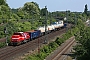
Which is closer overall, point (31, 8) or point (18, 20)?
point (18, 20)

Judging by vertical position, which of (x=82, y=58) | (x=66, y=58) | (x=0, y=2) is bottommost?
(x=66, y=58)

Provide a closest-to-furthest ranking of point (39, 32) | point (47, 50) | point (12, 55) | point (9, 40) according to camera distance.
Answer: point (12, 55) < point (47, 50) < point (9, 40) < point (39, 32)

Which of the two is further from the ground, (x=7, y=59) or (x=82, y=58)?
(x=82, y=58)

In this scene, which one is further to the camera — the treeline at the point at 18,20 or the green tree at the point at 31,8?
the green tree at the point at 31,8

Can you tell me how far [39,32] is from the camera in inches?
2566

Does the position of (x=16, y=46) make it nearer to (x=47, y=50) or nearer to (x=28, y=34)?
(x=28, y=34)

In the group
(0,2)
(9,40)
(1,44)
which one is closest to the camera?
(1,44)

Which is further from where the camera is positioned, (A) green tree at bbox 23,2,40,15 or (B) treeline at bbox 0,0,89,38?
(A) green tree at bbox 23,2,40,15

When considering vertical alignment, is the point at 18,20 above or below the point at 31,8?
below

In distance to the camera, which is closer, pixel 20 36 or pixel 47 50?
pixel 47 50

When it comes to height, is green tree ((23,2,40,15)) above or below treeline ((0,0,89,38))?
above

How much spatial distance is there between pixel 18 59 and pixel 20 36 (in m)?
14.3

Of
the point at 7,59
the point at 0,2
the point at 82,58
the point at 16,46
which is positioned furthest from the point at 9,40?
the point at 0,2

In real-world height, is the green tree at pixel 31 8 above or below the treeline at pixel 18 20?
above
